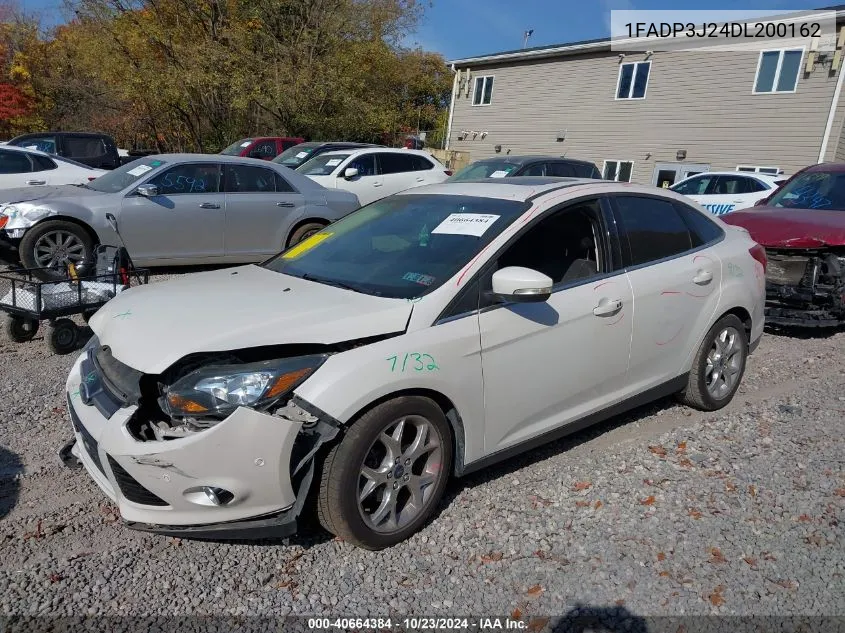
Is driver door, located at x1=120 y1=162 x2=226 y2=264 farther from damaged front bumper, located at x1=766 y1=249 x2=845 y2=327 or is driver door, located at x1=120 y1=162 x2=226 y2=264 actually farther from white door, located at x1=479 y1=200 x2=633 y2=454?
damaged front bumper, located at x1=766 y1=249 x2=845 y2=327

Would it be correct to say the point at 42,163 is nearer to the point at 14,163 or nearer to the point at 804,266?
the point at 14,163

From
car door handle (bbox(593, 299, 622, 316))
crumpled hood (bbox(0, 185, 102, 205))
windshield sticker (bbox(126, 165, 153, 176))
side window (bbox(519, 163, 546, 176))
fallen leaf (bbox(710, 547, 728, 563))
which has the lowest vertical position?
fallen leaf (bbox(710, 547, 728, 563))

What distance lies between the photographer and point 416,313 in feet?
10.4

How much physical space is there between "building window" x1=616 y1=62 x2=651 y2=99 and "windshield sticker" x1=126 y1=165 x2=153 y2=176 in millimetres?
17343

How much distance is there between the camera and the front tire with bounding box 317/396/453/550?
2.89 m

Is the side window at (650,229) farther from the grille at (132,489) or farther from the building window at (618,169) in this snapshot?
the building window at (618,169)

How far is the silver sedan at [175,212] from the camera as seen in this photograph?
7547mm

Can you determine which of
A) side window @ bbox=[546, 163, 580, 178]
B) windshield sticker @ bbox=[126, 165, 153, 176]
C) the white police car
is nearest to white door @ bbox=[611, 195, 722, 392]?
windshield sticker @ bbox=[126, 165, 153, 176]

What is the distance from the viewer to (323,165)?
1362 centimetres

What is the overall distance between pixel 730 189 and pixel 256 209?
10544 millimetres

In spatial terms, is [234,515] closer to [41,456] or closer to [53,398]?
[41,456]

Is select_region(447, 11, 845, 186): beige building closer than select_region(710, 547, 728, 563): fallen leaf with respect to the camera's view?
No

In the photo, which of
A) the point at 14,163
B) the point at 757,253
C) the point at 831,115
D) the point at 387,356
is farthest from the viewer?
the point at 831,115

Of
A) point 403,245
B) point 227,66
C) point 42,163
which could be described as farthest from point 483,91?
point 403,245
